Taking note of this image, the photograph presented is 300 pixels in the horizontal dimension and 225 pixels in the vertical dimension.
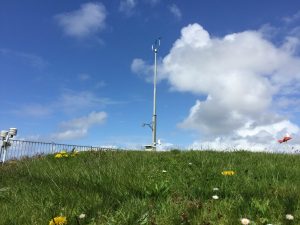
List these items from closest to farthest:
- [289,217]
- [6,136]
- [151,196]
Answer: [289,217] → [151,196] → [6,136]

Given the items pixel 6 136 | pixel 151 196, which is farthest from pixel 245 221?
pixel 6 136

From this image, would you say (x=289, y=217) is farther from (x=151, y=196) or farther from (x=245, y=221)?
(x=151, y=196)

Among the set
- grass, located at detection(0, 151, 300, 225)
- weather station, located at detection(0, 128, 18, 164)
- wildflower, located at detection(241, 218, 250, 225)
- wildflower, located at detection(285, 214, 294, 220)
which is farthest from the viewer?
weather station, located at detection(0, 128, 18, 164)

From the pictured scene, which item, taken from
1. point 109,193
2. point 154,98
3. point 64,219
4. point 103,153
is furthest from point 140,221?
point 154,98

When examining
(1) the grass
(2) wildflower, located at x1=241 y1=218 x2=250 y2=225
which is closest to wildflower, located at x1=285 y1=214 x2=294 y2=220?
(1) the grass

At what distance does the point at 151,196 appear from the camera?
576 cm

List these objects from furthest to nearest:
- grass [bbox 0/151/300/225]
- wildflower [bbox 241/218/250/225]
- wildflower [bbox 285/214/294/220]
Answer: grass [bbox 0/151/300/225] < wildflower [bbox 285/214/294/220] < wildflower [bbox 241/218/250/225]

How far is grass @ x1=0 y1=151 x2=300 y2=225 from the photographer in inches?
Result: 191

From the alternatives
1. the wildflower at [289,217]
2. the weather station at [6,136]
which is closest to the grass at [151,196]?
the wildflower at [289,217]

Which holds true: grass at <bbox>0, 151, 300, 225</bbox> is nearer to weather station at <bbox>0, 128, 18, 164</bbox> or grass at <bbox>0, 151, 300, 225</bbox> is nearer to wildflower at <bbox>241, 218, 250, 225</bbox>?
wildflower at <bbox>241, 218, 250, 225</bbox>

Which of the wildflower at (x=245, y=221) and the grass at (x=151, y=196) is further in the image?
the grass at (x=151, y=196)

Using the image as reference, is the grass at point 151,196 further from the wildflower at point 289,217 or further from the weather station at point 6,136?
the weather station at point 6,136

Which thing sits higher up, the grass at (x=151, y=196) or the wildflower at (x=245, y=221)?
the grass at (x=151, y=196)

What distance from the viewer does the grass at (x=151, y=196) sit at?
484 cm
